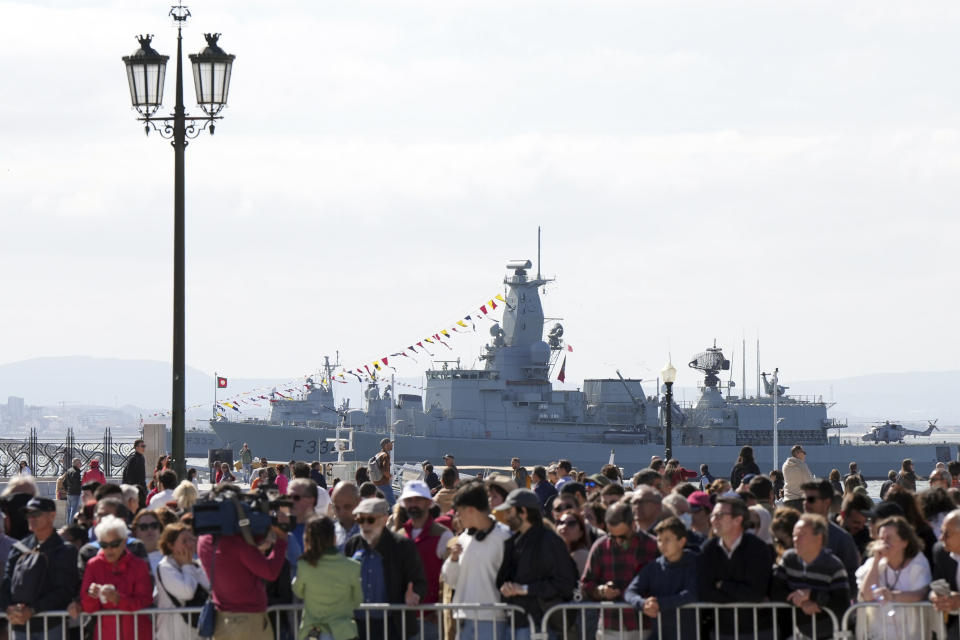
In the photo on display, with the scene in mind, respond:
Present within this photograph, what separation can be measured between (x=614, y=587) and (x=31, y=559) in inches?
144

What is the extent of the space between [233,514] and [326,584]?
2.29ft

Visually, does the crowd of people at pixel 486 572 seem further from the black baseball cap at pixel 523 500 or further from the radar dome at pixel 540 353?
the radar dome at pixel 540 353

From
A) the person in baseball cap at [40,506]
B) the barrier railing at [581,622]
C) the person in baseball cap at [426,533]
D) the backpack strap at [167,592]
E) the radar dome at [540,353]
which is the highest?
the radar dome at [540,353]

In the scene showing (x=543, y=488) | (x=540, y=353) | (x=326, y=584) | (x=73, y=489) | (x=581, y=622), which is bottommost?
(x=581, y=622)

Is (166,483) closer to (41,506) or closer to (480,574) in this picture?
(41,506)

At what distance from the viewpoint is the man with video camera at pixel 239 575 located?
8.22m

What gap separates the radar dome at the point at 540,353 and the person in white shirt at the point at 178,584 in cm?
5179

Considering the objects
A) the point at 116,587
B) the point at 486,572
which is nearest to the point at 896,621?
the point at 486,572

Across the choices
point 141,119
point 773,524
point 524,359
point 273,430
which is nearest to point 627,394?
point 524,359

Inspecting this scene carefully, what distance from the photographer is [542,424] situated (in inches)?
2338

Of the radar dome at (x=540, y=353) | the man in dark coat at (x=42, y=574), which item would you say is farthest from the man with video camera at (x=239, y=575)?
the radar dome at (x=540, y=353)

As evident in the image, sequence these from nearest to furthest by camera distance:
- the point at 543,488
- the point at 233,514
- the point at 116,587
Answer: the point at 233,514 < the point at 116,587 < the point at 543,488

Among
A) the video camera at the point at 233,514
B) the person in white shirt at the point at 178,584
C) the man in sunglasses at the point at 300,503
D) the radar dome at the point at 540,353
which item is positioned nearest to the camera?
the video camera at the point at 233,514

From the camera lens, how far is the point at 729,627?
8531mm
